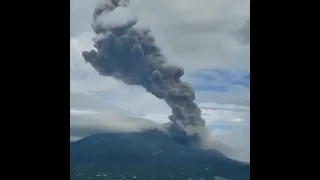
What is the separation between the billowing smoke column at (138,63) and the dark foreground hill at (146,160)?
0.41ft

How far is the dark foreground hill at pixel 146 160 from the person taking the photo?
1.52 m

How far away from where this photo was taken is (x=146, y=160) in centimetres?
156

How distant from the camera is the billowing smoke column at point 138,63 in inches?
62.2

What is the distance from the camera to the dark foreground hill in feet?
4.98

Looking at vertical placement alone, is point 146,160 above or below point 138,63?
below

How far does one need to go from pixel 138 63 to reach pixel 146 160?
417 millimetres

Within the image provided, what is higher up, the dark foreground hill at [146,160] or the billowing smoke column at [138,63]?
the billowing smoke column at [138,63]

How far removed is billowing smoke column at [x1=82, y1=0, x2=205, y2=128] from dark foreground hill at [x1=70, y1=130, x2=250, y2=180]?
0.41 feet

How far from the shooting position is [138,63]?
1626 mm
